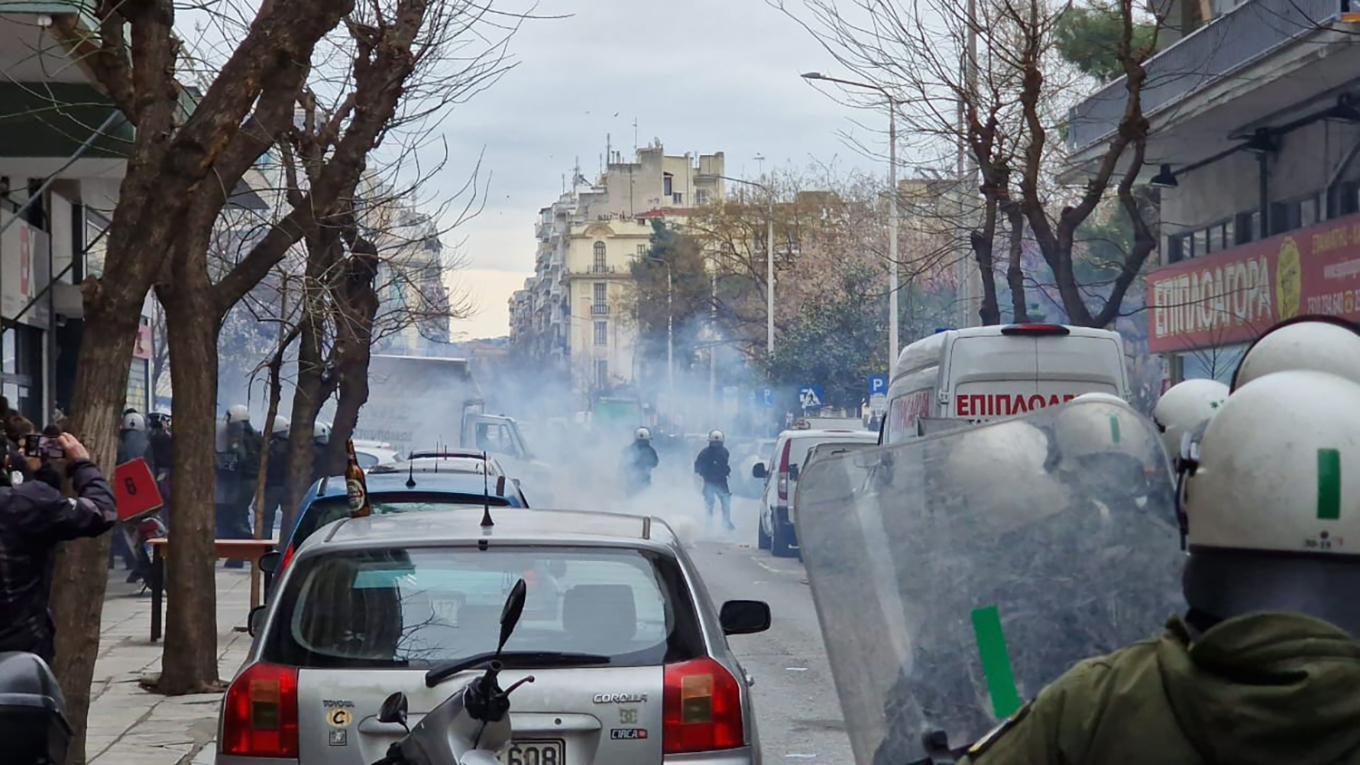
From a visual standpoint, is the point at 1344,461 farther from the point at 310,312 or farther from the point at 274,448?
the point at 274,448

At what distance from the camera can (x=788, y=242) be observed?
63.8 m

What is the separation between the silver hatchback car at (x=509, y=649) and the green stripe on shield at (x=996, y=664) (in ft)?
9.66

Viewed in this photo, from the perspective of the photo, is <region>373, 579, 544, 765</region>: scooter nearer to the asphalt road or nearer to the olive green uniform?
the olive green uniform

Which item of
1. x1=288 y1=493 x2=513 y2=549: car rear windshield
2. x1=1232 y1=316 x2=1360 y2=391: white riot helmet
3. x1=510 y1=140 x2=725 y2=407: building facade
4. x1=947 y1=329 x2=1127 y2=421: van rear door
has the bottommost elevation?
x1=288 y1=493 x2=513 y2=549: car rear windshield

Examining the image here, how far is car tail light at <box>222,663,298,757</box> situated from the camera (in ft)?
17.5

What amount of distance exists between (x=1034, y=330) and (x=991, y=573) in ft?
40.9

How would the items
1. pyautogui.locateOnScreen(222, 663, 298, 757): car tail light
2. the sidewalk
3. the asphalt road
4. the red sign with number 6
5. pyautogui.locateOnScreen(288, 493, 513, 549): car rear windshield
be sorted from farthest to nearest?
the red sign with number 6 < the asphalt road < pyautogui.locateOnScreen(288, 493, 513, 549): car rear windshield < the sidewalk < pyautogui.locateOnScreen(222, 663, 298, 757): car tail light

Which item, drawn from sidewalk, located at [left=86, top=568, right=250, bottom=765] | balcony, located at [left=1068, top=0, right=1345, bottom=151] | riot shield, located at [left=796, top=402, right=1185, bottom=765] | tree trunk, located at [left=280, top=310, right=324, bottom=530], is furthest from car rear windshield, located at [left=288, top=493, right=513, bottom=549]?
balcony, located at [left=1068, top=0, right=1345, bottom=151]

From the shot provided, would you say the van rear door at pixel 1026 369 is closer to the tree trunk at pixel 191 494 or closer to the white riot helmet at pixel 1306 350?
the tree trunk at pixel 191 494

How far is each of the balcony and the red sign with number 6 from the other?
11.4m

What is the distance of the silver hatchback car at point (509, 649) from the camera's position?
5285 millimetres

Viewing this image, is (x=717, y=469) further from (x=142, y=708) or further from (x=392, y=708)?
(x=392, y=708)

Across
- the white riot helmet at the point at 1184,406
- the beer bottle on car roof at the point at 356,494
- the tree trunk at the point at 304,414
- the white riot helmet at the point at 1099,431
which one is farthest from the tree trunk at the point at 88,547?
the tree trunk at the point at 304,414

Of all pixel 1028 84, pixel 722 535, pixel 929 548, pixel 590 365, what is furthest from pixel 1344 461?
pixel 590 365
